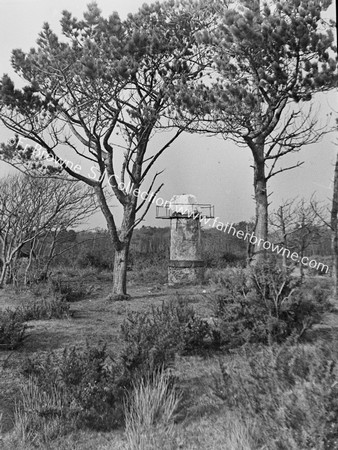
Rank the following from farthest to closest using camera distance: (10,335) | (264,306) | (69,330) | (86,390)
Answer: (69,330) < (264,306) < (10,335) < (86,390)

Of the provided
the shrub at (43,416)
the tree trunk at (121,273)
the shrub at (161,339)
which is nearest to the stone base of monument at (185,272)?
the tree trunk at (121,273)

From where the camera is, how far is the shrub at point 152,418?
281 cm

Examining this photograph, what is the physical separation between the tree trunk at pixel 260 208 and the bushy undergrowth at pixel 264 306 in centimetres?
313

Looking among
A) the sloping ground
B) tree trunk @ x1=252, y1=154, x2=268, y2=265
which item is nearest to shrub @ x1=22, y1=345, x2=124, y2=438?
the sloping ground

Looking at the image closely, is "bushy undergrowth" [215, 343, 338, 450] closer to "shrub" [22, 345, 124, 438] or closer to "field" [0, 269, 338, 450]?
"field" [0, 269, 338, 450]

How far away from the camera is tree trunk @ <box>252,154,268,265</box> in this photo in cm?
931

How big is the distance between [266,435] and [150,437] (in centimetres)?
85

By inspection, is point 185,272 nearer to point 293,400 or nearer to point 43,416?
point 43,416

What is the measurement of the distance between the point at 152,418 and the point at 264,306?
9.17 feet

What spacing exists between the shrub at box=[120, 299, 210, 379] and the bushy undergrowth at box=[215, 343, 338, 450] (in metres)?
1.10

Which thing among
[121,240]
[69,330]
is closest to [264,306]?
[69,330]

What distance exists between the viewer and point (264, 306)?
5598 mm

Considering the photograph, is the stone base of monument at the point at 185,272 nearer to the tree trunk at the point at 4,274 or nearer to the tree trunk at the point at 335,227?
the tree trunk at the point at 335,227

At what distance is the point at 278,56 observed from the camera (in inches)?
315
